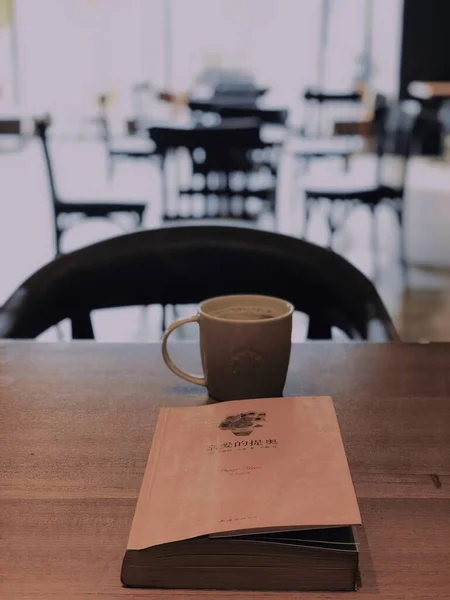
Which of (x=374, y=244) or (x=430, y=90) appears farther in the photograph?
(x=430, y=90)

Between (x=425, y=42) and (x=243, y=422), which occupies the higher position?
(x=425, y=42)

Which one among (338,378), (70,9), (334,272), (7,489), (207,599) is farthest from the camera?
(70,9)

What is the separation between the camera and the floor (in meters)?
3.09

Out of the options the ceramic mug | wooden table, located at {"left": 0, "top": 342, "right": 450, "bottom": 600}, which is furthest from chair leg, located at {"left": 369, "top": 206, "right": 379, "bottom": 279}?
the ceramic mug

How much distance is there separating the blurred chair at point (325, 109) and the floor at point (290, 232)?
43 cm

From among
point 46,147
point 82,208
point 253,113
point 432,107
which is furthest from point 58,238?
point 432,107

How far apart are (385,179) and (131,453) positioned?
348cm

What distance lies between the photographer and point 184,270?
4.26 ft

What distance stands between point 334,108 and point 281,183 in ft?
6.26

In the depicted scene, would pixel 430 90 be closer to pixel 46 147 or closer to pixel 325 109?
pixel 325 109

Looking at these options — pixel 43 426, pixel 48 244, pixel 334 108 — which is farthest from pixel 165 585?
pixel 334 108

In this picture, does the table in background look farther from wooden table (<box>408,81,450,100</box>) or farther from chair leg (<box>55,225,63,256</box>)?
chair leg (<box>55,225,63,256</box>)

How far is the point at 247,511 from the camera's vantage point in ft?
1.69

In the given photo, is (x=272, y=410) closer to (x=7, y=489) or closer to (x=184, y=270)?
(x=7, y=489)
